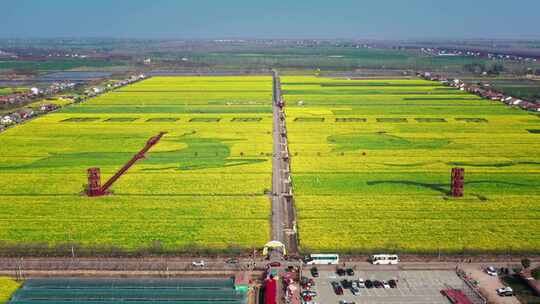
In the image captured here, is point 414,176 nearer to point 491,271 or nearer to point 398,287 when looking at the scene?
point 491,271

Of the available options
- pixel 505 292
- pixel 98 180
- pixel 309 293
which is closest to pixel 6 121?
pixel 98 180

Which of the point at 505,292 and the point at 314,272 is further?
the point at 314,272

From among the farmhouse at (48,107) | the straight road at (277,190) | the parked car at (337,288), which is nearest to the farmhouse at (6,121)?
the farmhouse at (48,107)

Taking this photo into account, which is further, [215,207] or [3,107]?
[3,107]

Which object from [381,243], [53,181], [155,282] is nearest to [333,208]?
[381,243]

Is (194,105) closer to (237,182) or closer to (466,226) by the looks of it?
(237,182)

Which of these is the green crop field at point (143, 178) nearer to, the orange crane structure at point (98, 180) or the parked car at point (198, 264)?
the orange crane structure at point (98, 180)
